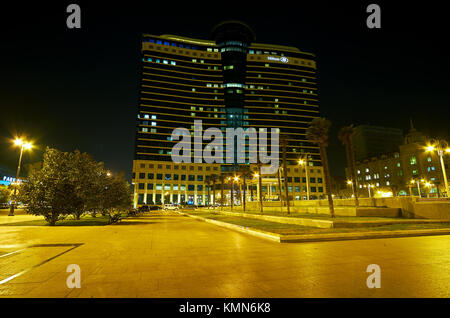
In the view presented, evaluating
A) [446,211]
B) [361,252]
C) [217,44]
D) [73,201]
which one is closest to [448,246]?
[361,252]

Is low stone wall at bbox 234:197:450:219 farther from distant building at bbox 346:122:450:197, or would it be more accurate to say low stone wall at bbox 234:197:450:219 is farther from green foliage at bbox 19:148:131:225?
distant building at bbox 346:122:450:197

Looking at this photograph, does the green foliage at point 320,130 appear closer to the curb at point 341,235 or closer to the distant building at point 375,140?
the curb at point 341,235

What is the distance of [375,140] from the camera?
151375 mm

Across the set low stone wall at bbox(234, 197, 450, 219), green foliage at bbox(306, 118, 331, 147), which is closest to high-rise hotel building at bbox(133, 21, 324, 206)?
green foliage at bbox(306, 118, 331, 147)

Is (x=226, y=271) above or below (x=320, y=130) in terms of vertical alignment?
below

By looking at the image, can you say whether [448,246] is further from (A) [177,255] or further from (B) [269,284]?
A: (A) [177,255]

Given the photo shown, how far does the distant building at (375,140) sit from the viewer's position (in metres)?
149

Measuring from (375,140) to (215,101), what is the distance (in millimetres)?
105340

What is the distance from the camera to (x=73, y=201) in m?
23.1

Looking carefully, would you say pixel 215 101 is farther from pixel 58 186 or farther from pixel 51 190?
pixel 51 190

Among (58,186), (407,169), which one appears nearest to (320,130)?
(58,186)

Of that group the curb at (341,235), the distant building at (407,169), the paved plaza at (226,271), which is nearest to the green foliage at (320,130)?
the curb at (341,235)

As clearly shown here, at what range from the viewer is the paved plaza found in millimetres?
5035

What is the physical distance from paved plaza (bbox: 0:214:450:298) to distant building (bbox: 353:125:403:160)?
160 m
